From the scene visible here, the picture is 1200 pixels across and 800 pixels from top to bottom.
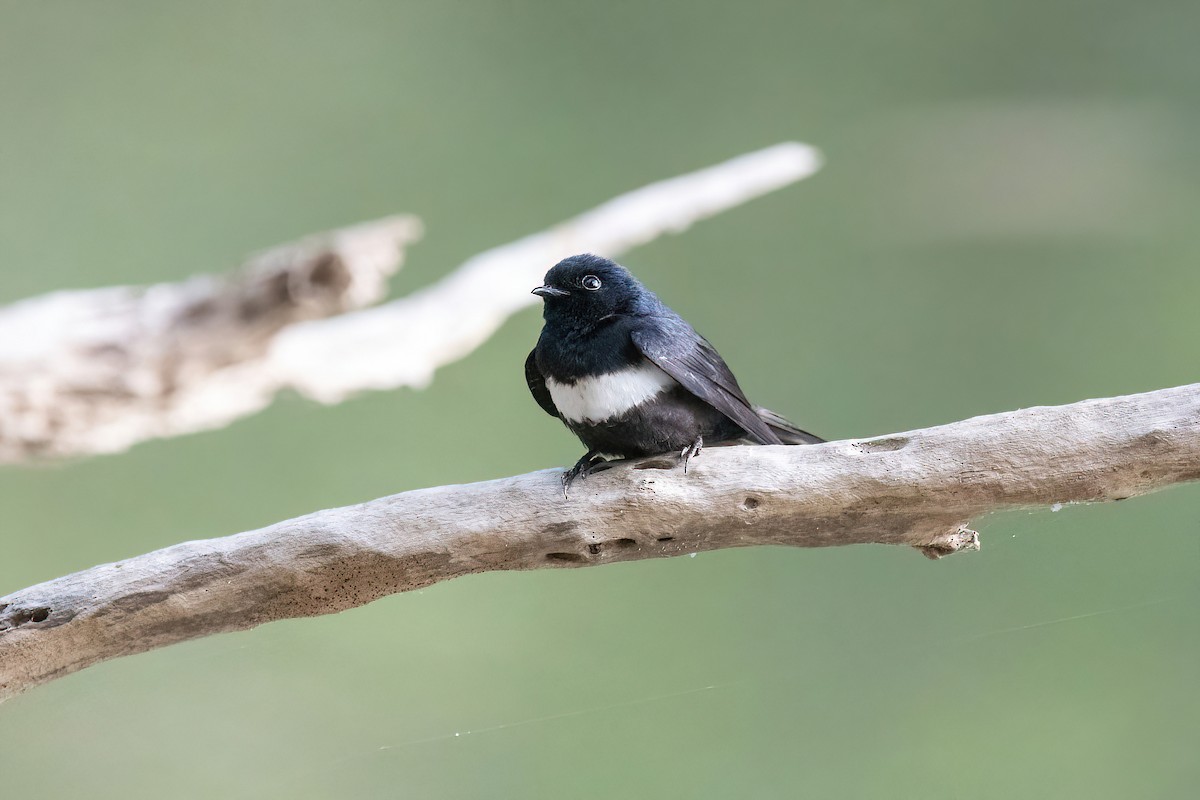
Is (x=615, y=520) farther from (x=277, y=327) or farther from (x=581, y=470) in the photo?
(x=277, y=327)

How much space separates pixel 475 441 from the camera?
3.49 metres

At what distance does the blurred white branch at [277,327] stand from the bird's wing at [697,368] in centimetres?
124

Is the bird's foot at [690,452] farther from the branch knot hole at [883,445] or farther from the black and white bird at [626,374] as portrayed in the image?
the branch knot hole at [883,445]

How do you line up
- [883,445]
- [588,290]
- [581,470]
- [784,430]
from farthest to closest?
[784,430], [588,290], [581,470], [883,445]

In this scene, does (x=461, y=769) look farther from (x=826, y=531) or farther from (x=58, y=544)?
(x=58, y=544)

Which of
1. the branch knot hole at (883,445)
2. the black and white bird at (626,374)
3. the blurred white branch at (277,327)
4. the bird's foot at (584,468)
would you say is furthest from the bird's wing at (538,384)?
the blurred white branch at (277,327)

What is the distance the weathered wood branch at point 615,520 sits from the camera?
182cm

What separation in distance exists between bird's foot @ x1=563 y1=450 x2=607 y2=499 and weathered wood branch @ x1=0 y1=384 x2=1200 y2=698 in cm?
3

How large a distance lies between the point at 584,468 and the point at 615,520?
0.15 meters

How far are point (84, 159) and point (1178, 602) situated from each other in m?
3.58

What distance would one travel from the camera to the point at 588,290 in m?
2.14

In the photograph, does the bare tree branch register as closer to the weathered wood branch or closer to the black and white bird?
the black and white bird

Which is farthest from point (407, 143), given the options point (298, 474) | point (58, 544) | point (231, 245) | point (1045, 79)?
point (1045, 79)

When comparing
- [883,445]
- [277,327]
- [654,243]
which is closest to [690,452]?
[883,445]
